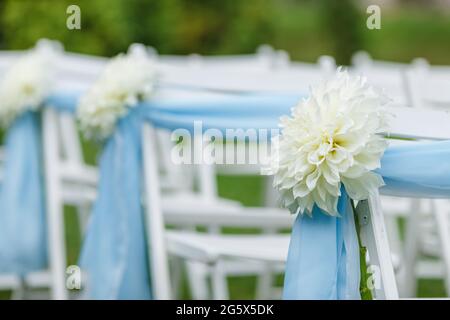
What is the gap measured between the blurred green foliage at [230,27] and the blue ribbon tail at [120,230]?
7203 mm

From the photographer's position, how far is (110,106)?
13.6 ft

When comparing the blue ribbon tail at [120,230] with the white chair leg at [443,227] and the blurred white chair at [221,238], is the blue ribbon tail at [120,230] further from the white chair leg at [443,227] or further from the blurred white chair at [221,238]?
the white chair leg at [443,227]

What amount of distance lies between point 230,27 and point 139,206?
961 cm

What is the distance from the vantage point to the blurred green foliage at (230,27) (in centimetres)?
1146

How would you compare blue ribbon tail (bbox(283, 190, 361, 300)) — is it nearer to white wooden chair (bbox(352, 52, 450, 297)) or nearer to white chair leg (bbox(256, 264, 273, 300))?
white wooden chair (bbox(352, 52, 450, 297))

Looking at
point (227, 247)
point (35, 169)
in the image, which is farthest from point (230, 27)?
point (227, 247)

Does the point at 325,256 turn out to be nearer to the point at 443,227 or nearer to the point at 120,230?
the point at 443,227

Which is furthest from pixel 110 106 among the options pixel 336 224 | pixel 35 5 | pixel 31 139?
pixel 35 5

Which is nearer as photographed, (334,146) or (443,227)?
(334,146)

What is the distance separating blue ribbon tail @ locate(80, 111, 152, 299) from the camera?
407 cm

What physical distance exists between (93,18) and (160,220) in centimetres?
822

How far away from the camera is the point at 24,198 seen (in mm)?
4898
